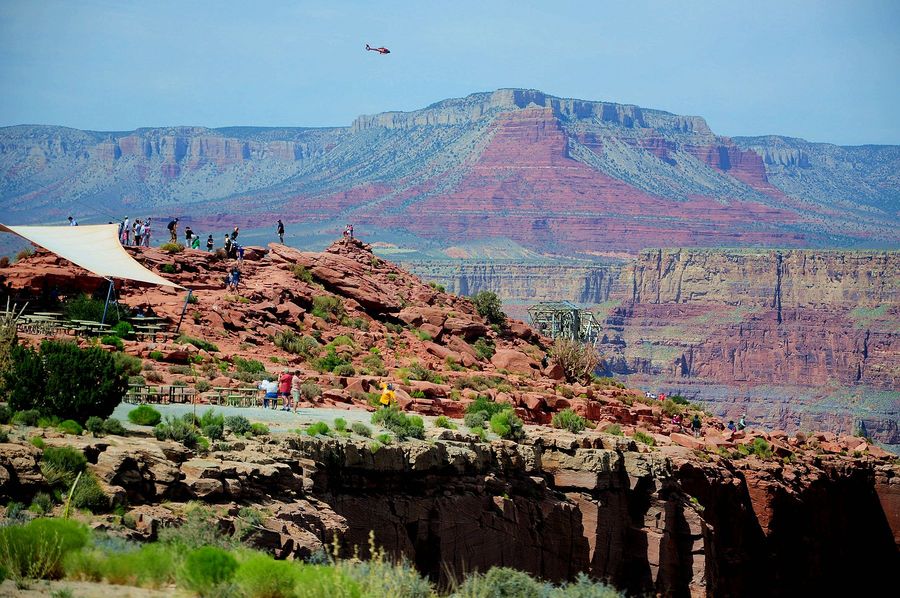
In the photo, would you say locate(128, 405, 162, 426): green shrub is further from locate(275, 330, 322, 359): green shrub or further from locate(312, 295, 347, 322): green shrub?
locate(312, 295, 347, 322): green shrub

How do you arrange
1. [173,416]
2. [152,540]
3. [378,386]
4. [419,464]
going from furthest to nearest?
[378,386]
[419,464]
[173,416]
[152,540]

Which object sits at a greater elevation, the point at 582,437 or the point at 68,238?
the point at 68,238

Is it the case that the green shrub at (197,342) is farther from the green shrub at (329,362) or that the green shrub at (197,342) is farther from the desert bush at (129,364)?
the desert bush at (129,364)

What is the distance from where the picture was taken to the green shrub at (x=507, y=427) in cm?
3831

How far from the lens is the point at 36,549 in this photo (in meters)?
18.9

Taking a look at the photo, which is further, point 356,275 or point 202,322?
point 356,275

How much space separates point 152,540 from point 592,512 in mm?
18130

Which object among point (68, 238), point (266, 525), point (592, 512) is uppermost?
point (68, 238)

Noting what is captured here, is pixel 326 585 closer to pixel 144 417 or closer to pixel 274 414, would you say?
pixel 144 417

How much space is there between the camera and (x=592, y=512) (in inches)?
1553

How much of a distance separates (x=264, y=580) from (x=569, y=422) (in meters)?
25.0

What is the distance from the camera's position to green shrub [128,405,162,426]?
28.9 metres

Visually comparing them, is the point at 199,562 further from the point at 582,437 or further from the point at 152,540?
the point at 582,437

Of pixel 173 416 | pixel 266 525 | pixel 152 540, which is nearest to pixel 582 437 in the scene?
pixel 173 416
